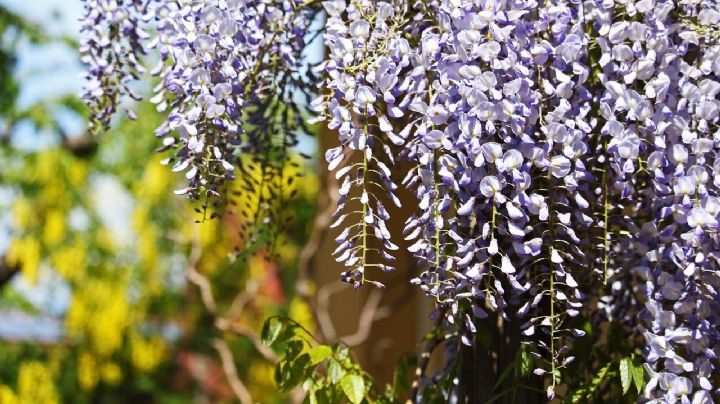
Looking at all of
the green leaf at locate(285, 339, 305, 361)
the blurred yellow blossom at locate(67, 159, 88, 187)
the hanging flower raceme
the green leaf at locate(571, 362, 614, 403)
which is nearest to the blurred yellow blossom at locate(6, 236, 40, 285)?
the blurred yellow blossom at locate(67, 159, 88, 187)

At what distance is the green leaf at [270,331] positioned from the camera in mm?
1734

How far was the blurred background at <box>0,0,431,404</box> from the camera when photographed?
5.54m

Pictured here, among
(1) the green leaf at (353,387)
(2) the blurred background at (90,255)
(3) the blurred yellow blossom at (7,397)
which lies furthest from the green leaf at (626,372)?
(3) the blurred yellow blossom at (7,397)

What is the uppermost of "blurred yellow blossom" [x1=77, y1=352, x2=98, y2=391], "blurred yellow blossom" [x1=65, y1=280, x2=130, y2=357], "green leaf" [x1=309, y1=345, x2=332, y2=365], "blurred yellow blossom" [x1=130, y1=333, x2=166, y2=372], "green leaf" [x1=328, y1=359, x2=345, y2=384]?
"blurred yellow blossom" [x1=65, y1=280, x2=130, y2=357]

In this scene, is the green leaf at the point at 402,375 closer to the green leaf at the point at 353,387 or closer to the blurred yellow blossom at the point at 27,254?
the green leaf at the point at 353,387

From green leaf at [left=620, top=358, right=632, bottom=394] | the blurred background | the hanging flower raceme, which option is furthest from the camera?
the blurred background

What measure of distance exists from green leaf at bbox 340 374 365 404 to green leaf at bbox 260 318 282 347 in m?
0.14

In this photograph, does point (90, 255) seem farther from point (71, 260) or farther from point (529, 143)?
point (529, 143)

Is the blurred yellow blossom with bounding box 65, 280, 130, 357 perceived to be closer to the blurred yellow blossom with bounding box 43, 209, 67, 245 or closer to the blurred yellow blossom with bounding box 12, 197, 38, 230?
the blurred yellow blossom with bounding box 43, 209, 67, 245

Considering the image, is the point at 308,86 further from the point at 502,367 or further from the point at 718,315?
the point at 718,315

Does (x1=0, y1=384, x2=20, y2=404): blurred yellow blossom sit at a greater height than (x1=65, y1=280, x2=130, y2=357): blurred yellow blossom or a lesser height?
lesser

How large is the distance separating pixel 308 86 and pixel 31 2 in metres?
4.23

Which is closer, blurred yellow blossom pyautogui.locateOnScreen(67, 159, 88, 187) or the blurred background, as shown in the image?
the blurred background

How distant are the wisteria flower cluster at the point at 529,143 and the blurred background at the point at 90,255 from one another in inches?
120
